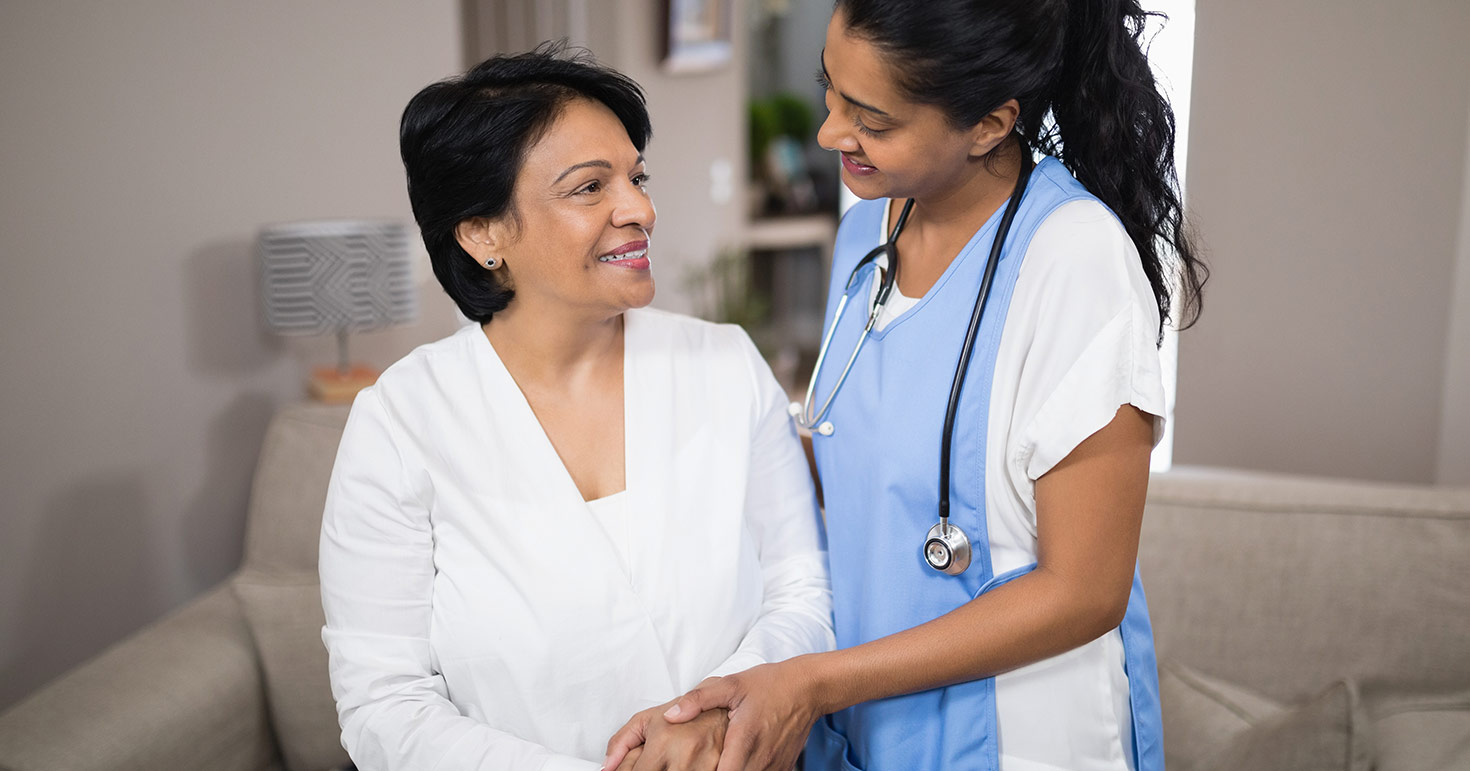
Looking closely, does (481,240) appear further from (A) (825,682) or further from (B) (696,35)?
(B) (696,35)

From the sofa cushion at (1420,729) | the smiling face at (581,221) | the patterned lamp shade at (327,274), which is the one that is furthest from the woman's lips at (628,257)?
the patterned lamp shade at (327,274)

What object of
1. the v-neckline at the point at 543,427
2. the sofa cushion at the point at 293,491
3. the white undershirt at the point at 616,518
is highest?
the v-neckline at the point at 543,427

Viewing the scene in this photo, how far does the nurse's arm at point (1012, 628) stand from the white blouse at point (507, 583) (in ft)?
0.44

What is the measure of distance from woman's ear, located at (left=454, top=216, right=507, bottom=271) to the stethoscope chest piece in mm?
661

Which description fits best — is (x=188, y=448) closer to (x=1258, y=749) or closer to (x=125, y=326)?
(x=125, y=326)

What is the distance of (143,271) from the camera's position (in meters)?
2.40

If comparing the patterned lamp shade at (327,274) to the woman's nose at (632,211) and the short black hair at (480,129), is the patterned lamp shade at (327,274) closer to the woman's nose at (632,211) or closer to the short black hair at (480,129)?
the short black hair at (480,129)

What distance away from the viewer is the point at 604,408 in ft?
4.54

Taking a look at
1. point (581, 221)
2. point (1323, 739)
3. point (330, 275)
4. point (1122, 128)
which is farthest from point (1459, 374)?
point (330, 275)

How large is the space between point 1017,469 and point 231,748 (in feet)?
4.70

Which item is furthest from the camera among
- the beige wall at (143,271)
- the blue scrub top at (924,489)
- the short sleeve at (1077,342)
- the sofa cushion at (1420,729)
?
the beige wall at (143,271)

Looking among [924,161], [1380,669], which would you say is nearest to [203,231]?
[924,161]

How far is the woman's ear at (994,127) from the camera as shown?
40.8 inches

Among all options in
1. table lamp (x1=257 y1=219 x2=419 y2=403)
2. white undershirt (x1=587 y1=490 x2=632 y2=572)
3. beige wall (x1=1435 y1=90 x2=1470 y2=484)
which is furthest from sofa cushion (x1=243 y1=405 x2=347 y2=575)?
beige wall (x1=1435 y1=90 x2=1470 y2=484)
